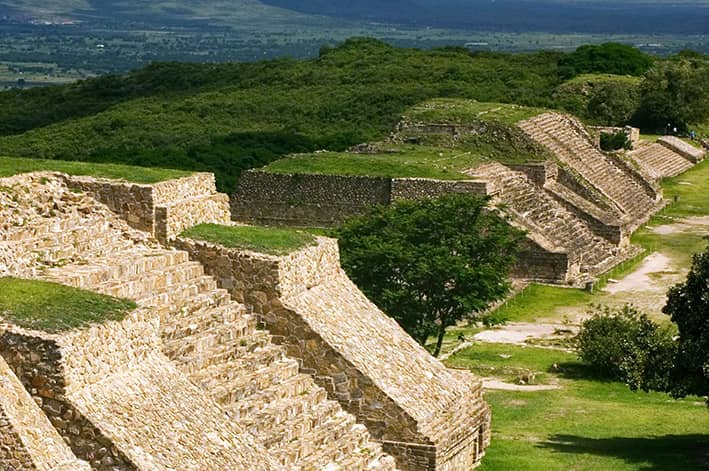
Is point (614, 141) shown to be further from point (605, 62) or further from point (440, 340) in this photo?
point (440, 340)

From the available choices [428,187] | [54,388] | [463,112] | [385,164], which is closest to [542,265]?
[428,187]

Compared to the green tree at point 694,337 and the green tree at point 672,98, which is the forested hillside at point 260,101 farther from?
the green tree at point 694,337

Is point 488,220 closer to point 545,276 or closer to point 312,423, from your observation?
point 545,276

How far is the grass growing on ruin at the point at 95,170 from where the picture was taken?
2819cm

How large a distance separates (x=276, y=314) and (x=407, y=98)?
161 feet

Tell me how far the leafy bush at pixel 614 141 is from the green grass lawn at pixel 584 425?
33.3 m

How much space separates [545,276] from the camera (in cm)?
5038

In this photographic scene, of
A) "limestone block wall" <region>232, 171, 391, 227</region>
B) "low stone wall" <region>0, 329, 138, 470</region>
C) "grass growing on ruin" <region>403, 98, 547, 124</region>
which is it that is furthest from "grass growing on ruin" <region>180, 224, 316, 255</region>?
"grass growing on ruin" <region>403, 98, 547, 124</region>

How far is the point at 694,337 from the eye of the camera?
28.4 meters

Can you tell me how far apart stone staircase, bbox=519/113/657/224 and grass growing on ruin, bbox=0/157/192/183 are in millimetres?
32599

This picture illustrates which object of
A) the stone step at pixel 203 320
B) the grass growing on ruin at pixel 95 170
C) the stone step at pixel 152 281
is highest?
the grass growing on ruin at pixel 95 170

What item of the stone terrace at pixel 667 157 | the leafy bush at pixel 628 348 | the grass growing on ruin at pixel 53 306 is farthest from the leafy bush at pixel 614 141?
the grass growing on ruin at pixel 53 306

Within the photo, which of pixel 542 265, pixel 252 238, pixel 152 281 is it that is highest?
pixel 252 238

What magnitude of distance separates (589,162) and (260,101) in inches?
774
